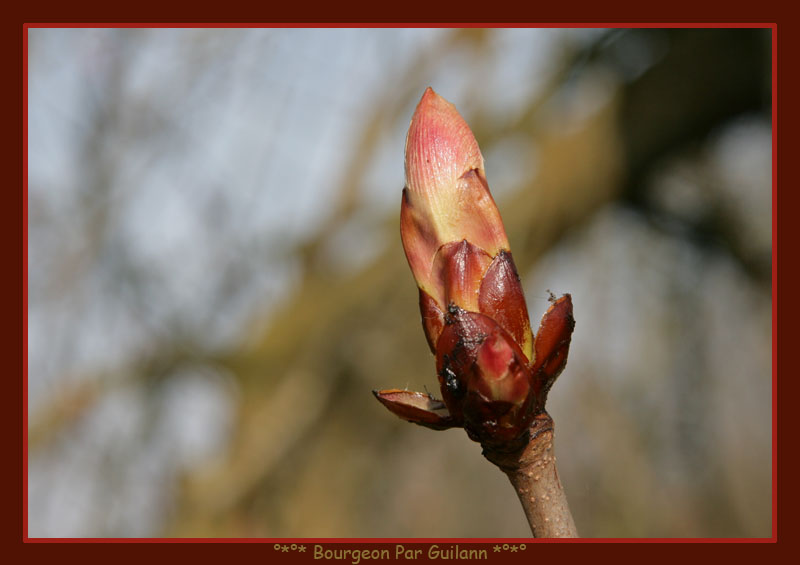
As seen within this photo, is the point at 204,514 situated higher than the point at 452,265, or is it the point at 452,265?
the point at 452,265

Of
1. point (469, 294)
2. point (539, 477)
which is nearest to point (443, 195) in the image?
point (469, 294)

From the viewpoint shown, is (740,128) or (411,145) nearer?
(411,145)

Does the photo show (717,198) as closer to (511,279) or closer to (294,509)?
(294,509)

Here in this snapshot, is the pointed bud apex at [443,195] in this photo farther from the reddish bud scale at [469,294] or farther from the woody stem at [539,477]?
the woody stem at [539,477]

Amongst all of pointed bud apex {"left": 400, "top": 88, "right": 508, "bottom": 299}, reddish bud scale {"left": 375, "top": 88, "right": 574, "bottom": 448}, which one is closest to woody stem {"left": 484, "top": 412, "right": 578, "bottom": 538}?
reddish bud scale {"left": 375, "top": 88, "right": 574, "bottom": 448}

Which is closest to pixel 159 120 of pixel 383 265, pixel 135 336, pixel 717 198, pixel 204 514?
pixel 135 336

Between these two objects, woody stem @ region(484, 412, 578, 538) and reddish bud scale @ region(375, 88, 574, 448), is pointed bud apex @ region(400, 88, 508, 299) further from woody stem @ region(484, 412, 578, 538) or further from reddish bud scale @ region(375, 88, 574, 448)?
woody stem @ region(484, 412, 578, 538)
